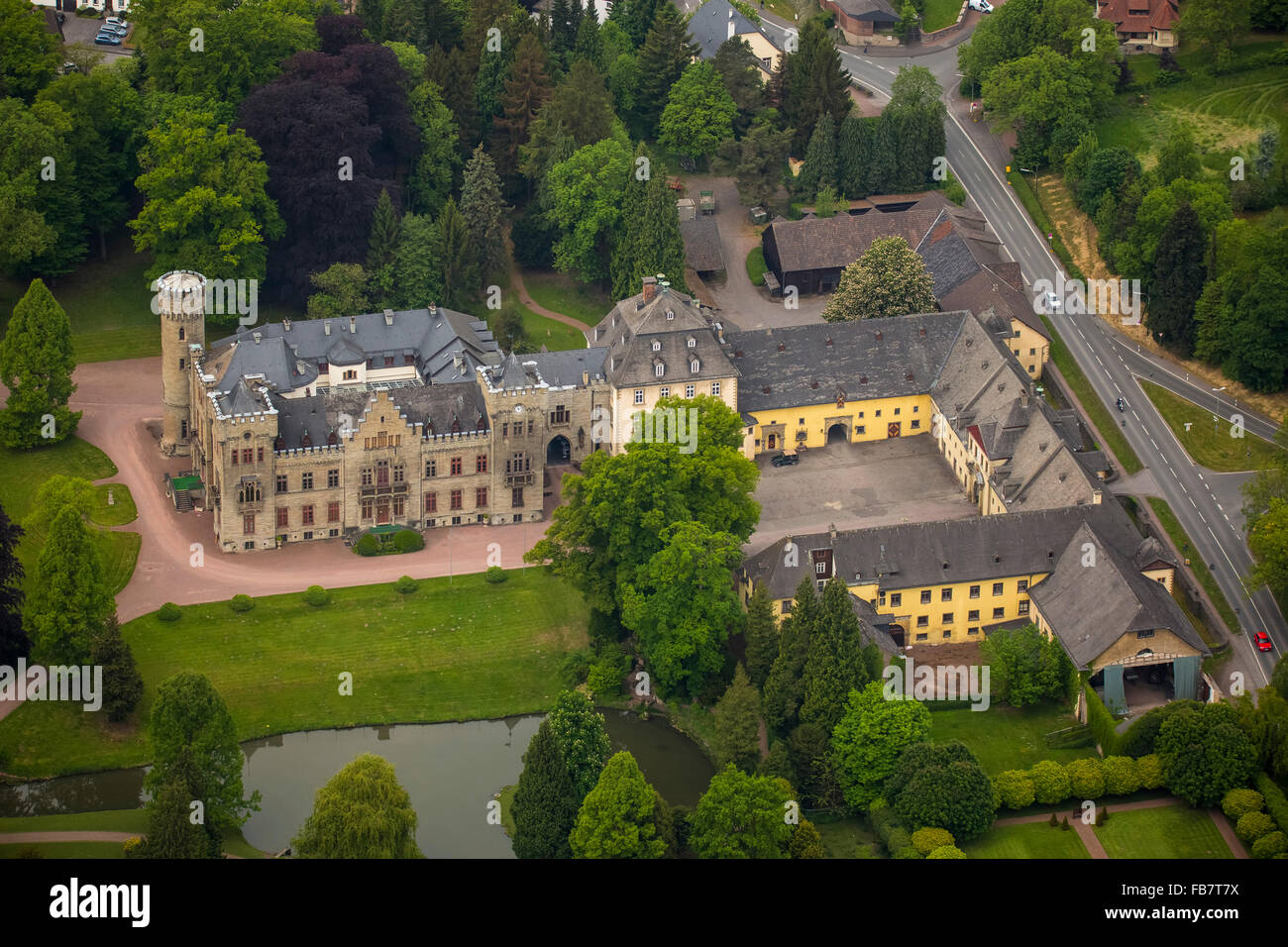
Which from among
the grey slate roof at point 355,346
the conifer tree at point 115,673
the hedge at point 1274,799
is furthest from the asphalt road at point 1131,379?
the conifer tree at point 115,673

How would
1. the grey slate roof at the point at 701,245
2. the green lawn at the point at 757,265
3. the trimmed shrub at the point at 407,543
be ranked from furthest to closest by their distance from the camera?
the green lawn at the point at 757,265
the grey slate roof at the point at 701,245
the trimmed shrub at the point at 407,543

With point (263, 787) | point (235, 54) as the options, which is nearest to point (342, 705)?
point (263, 787)

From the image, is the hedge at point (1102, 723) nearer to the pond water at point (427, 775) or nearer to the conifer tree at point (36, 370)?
the pond water at point (427, 775)

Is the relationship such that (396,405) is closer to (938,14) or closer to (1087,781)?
(1087,781)

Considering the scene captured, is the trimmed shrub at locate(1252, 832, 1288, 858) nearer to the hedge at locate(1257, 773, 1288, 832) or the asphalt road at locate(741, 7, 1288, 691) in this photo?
the hedge at locate(1257, 773, 1288, 832)

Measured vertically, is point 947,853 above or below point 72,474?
below

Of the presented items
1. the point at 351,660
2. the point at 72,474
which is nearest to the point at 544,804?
the point at 351,660
